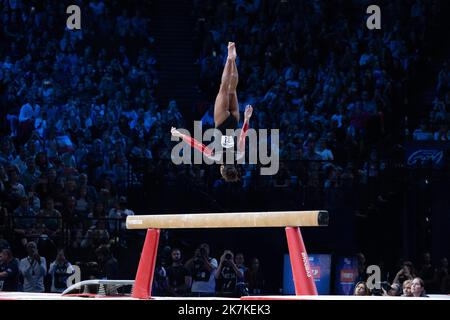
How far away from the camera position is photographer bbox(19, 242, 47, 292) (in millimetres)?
12172

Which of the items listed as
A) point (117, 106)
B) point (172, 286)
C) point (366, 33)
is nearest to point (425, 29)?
point (366, 33)

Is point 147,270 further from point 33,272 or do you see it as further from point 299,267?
point 33,272

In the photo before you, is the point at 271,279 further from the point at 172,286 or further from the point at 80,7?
the point at 80,7

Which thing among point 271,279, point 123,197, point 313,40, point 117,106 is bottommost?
point 271,279

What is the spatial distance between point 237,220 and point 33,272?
4822mm

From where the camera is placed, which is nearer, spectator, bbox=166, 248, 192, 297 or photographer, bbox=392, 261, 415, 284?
photographer, bbox=392, 261, 415, 284

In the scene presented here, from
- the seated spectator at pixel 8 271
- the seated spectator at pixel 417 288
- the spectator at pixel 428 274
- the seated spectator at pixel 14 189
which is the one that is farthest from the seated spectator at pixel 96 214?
the seated spectator at pixel 417 288

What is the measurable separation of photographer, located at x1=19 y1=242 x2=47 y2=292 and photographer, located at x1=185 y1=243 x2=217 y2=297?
2.01 meters

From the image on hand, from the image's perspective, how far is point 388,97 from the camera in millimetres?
16266

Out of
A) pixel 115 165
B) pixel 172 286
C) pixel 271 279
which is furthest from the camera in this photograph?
pixel 115 165

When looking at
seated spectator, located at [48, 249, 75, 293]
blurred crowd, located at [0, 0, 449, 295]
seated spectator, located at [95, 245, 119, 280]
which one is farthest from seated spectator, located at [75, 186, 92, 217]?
seated spectator, located at [48, 249, 75, 293]

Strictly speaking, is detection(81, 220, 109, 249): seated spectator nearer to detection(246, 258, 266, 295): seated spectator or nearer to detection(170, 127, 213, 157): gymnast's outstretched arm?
detection(246, 258, 266, 295): seated spectator

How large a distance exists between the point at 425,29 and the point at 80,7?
690 cm

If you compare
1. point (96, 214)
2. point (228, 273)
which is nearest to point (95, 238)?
point (96, 214)
